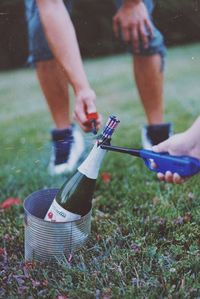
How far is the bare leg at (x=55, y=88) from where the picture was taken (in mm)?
3191

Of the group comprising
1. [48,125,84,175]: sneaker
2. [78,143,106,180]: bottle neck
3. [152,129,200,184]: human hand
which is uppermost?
[152,129,200,184]: human hand

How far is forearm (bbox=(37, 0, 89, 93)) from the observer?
2566 mm

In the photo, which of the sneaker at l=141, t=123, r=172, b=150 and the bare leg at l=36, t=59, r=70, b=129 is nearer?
the bare leg at l=36, t=59, r=70, b=129

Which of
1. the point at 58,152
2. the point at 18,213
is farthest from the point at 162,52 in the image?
the point at 18,213

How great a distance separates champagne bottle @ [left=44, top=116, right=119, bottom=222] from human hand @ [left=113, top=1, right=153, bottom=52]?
1.31m

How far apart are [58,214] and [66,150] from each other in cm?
133

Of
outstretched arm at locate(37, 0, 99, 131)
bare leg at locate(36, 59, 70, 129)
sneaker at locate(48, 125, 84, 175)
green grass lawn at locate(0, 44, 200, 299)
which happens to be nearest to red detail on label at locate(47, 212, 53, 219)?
green grass lawn at locate(0, 44, 200, 299)

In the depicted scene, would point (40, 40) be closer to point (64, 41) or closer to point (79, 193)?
point (64, 41)

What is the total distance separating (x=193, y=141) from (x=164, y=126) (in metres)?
1.76

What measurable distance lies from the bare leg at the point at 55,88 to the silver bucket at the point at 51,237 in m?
1.27

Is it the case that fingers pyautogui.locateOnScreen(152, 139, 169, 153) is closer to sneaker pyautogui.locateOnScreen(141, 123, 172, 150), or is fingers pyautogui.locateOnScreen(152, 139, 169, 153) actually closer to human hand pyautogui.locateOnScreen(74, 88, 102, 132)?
human hand pyautogui.locateOnScreen(74, 88, 102, 132)

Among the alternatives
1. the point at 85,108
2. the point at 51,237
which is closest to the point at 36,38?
the point at 85,108

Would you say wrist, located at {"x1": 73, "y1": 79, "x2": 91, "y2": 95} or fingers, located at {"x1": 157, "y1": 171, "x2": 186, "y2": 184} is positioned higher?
wrist, located at {"x1": 73, "y1": 79, "x2": 91, "y2": 95}

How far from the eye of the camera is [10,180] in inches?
120
